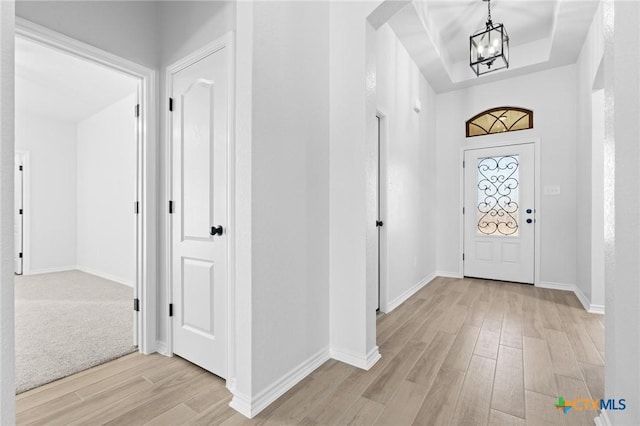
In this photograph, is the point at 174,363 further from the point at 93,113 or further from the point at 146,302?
the point at 93,113

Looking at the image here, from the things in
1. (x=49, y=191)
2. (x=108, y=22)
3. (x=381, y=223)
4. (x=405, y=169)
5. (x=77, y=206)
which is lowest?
(x=381, y=223)

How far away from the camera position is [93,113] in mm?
5188

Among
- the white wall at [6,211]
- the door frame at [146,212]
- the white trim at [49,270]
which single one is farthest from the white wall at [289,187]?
the white trim at [49,270]

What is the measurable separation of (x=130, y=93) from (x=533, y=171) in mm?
6119

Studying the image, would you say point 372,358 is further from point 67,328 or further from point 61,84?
point 61,84

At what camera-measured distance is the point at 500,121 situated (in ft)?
14.9

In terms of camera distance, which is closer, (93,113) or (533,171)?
(533,171)

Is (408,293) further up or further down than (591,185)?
further down

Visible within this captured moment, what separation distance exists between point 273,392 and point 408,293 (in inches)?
96.1

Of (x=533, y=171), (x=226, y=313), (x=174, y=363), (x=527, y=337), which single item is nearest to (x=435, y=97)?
(x=533, y=171)

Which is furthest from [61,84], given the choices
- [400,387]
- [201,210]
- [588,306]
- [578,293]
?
[578,293]

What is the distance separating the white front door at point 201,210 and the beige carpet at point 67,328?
0.69 m

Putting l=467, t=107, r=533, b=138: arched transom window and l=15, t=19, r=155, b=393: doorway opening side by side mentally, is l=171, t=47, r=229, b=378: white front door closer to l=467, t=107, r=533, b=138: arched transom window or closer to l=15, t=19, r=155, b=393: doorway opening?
l=15, t=19, r=155, b=393: doorway opening

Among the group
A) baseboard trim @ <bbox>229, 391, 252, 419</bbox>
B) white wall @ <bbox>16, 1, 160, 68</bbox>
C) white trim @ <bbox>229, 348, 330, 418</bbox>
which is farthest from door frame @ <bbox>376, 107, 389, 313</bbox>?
white wall @ <bbox>16, 1, 160, 68</bbox>
